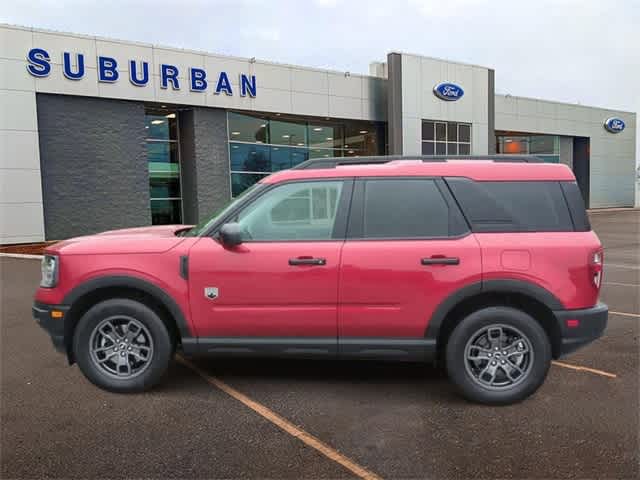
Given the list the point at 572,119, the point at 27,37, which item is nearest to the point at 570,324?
the point at 27,37

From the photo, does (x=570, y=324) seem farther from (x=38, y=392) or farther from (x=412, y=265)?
(x=38, y=392)

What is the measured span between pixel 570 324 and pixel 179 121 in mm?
20300

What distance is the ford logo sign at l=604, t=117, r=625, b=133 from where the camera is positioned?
3881cm

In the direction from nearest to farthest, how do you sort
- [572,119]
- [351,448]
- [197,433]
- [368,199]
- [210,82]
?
[351,448], [197,433], [368,199], [210,82], [572,119]

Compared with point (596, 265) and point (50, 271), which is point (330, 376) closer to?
point (596, 265)

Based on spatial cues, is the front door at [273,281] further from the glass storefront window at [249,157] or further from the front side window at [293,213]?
the glass storefront window at [249,157]

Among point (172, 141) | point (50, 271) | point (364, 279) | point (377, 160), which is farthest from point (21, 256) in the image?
point (364, 279)

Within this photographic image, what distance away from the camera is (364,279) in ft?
12.9

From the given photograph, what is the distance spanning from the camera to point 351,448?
3.27 m

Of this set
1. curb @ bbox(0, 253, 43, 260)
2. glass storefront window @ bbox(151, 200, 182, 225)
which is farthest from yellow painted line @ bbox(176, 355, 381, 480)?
glass storefront window @ bbox(151, 200, 182, 225)

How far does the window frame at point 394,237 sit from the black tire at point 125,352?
176 cm

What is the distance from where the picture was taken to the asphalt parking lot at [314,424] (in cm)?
305

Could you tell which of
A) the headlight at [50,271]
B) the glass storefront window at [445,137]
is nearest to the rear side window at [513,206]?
the headlight at [50,271]

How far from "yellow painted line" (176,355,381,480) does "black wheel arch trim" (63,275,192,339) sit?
65cm
